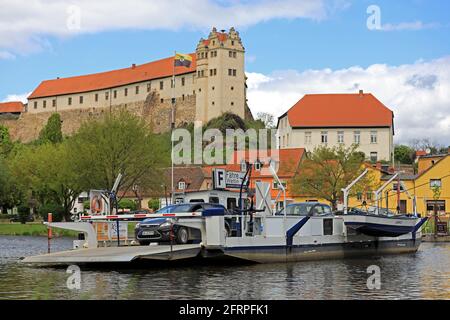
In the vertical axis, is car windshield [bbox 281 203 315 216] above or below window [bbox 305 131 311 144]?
below

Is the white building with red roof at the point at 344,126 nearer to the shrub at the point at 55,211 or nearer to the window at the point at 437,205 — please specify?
the window at the point at 437,205

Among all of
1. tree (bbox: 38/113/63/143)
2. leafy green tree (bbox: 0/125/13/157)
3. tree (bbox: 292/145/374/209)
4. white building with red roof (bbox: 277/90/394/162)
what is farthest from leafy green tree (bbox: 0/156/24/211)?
tree (bbox: 38/113/63/143)

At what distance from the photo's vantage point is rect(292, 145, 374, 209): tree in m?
81.7

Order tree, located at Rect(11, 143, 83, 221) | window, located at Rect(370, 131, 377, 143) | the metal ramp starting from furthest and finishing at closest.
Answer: window, located at Rect(370, 131, 377, 143) < tree, located at Rect(11, 143, 83, 221) < the metal ramp

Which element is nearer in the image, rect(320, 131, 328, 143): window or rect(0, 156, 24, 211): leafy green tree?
rect(0, 156, 24, 211): leafy green tree

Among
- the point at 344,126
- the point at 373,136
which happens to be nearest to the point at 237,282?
the point at 344,126

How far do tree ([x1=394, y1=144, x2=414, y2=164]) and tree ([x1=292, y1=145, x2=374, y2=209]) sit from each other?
8590 centimetres

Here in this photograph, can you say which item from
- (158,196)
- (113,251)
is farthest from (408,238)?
(158,196)

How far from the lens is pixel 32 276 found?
29.2 meters

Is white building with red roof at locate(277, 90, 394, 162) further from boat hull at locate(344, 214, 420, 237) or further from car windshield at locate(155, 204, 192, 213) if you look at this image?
car windshield at locate(155, 204, 192, 213)

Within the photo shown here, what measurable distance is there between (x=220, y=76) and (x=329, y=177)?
4069 inches

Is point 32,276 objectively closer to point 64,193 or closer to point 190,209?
point 190,209

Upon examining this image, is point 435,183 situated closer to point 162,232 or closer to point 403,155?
point 162,232

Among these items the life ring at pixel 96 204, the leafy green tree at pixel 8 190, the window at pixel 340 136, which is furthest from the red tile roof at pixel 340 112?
the life ring at pixel 96 204
